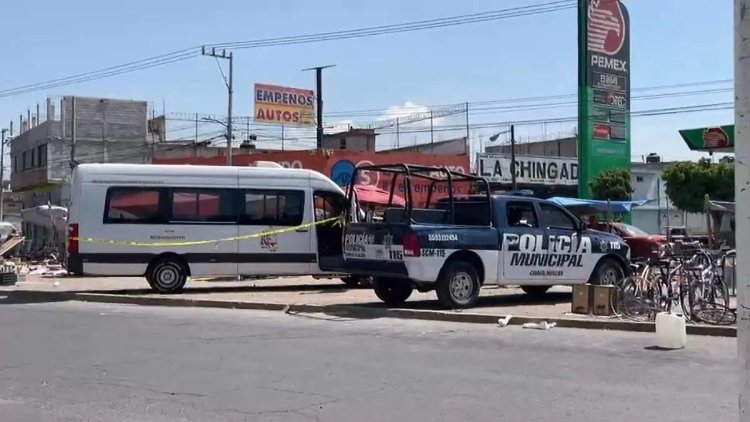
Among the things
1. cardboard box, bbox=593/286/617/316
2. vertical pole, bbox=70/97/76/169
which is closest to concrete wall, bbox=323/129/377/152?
vertical pole, bbox=70/97/76/169

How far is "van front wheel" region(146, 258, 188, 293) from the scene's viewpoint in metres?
18.4

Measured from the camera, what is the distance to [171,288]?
18547mm

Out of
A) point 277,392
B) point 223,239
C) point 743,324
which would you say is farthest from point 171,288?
point 743,324

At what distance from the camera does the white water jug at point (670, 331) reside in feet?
33.8

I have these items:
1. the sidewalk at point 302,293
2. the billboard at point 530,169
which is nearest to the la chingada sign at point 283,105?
the billboard at point 530,169

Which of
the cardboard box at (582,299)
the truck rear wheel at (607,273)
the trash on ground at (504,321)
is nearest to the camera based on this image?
the trash on ground at (504,321)

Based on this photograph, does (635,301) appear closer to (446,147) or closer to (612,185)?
(612,185)

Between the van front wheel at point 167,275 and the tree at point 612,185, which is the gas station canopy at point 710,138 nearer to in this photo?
the van front wheel at point 167,275

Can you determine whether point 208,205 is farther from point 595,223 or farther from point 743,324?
point 743,324

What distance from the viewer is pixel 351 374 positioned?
29.2 ft

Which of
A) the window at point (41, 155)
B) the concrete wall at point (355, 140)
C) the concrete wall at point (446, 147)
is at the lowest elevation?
the window at point (41, 155)

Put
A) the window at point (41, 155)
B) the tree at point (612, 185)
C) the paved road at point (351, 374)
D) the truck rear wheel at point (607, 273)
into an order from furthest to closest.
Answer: the window at point (41, 155), the tree at point (612, 185), the truck rear wheel at point (607, 273), the paved road at point (351, 374)

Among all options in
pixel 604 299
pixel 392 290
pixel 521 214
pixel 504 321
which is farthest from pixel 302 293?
pixel 604 299

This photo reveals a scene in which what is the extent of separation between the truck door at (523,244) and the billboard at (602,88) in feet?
91.8
